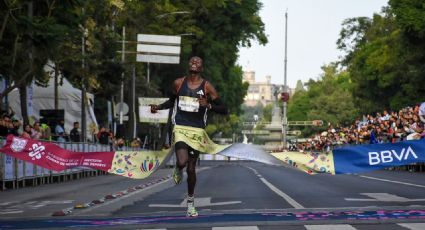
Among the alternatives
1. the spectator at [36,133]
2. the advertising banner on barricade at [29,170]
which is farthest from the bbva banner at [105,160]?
the advertising banner on barricade at [29,170]

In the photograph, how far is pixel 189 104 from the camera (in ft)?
40.3

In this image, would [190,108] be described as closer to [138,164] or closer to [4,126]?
[138,164]

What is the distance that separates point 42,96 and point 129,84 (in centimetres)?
1871

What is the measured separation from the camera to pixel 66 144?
29.4 m

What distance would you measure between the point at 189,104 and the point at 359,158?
2669 mm

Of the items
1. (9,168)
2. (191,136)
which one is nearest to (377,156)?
(191,136)

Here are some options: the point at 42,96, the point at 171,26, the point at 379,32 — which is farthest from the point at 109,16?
the point at 379,32

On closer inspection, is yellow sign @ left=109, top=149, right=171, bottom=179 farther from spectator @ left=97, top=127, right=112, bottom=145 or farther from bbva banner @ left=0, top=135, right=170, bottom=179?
spectator @ left=97, top=127, right=112, bottom=145

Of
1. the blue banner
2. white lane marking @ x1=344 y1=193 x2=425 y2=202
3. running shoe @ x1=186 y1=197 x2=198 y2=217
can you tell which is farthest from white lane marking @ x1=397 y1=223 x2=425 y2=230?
white lane marking @ x1=344 y1=193 x2=425 y2=202

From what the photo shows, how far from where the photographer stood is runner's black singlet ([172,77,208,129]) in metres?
12.3

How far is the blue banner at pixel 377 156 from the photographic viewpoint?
1284cm

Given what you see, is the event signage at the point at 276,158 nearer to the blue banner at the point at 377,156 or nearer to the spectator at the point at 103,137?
the blue banner at the point at 377,156

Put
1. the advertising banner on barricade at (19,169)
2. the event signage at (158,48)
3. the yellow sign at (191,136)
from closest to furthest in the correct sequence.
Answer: the yellow sign at (191,136) < the advertising banner on barricade at (19,169) < the event signage at (158,48)

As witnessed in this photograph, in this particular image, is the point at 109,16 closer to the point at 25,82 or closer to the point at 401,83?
the point at 25,82
